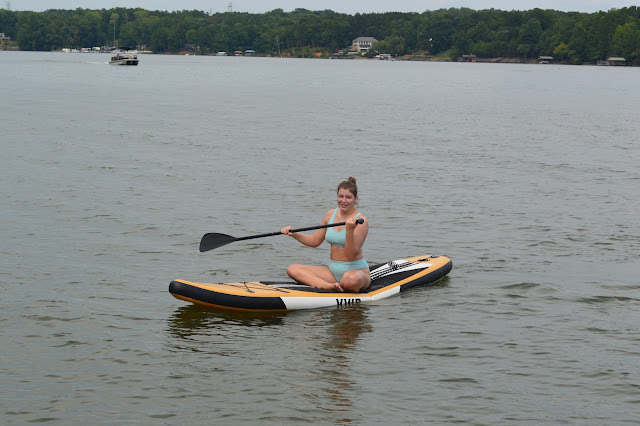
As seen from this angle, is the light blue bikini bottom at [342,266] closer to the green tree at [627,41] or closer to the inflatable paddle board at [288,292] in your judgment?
the inflatable paddle board at [288,292]

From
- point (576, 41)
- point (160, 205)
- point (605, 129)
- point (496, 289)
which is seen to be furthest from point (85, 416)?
point (576, 41)

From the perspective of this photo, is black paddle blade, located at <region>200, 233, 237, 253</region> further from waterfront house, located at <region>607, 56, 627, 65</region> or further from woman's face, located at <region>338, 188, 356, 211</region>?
waterfront house, located at <region>607, 56, 627, 65</region>

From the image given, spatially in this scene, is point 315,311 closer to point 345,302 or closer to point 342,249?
point 345,302

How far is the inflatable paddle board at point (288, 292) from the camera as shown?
9.55m

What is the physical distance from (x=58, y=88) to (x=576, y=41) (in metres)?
138

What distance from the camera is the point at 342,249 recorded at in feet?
32.5

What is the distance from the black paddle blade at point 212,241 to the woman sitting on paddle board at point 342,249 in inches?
40.1

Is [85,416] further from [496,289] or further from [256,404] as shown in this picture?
[496,289]

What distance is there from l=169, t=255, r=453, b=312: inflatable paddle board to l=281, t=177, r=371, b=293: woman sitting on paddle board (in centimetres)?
12

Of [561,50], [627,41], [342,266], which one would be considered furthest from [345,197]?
[561,50]

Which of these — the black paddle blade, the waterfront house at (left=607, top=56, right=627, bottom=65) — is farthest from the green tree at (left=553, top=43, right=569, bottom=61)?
the black paddle blade

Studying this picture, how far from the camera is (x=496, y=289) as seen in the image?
1135 cm

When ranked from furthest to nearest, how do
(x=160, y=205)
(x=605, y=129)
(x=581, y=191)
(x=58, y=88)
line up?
(x=58, y=88), (x=605, y=129), (x=581, y=191), (x=160, y=205)

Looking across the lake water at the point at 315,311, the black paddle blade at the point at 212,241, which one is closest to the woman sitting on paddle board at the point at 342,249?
the lake water at the point at 315,311
